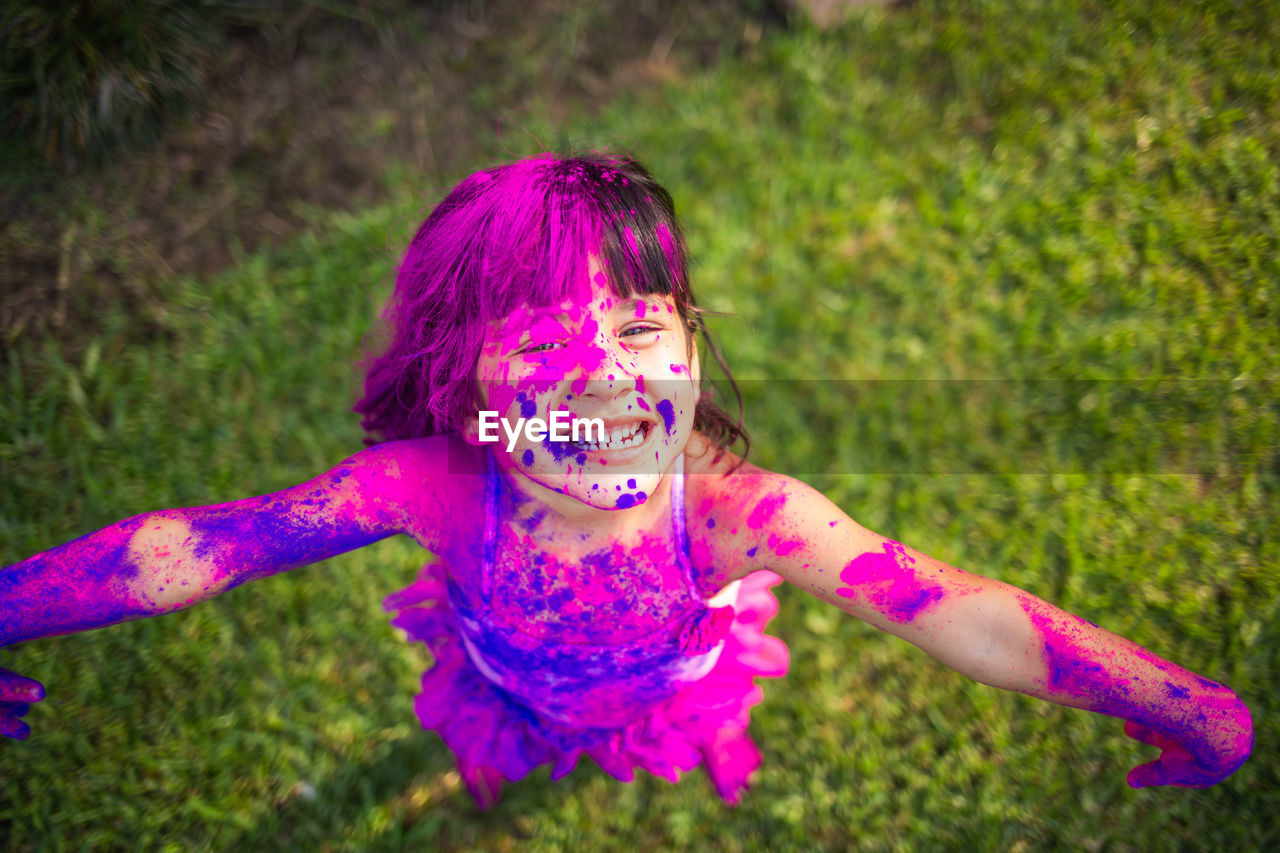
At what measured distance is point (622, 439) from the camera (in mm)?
1391

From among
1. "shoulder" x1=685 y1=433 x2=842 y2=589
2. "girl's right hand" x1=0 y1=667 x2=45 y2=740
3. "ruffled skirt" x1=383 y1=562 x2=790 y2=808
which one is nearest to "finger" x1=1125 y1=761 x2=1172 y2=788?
"shoulder" x1=685 y1=433 x2=842 y2=589

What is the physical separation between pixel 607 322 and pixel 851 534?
0.57 meters

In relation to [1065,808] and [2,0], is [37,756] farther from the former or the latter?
[1065,808]

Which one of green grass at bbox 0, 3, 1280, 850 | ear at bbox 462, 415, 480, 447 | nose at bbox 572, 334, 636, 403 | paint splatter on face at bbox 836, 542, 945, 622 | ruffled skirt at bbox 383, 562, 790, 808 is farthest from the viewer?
green grass at bbox 0, 3, 1280, 850

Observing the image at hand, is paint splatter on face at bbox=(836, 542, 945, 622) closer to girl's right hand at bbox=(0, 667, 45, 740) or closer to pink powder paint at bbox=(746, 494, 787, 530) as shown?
pink powder paint at bbox=(746, 494, 787, 530)

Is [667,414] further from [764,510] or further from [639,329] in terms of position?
[764,510]

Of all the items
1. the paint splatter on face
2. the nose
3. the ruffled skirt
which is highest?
the nose

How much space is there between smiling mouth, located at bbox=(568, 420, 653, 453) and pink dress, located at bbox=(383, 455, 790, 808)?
0.22 m

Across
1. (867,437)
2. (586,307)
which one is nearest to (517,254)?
(586,307)

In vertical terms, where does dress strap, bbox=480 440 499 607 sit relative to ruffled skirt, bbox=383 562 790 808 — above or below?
above

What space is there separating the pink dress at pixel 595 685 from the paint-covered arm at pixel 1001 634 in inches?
7.9

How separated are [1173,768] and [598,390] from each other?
1.18m

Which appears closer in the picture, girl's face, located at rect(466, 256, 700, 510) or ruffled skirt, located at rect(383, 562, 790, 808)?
girl's face, located at rect(466, 256, 700, 510)

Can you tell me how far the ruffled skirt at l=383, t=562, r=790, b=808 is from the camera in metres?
1.96
